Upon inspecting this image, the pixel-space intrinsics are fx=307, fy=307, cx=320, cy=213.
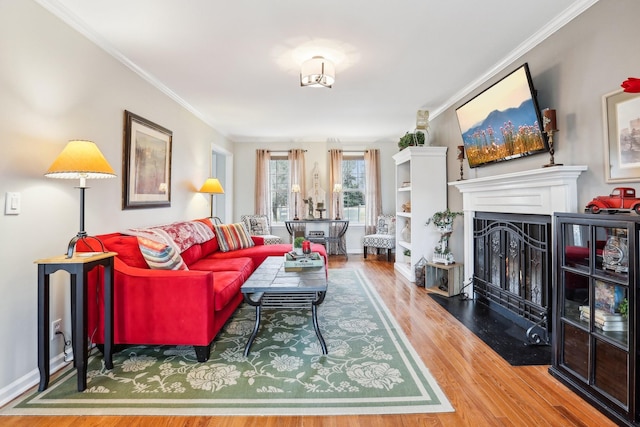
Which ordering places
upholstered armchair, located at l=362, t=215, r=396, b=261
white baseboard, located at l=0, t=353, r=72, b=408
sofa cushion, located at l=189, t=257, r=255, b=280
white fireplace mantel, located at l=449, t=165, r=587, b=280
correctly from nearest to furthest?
white baseboard, located at l=0, t=353, r=72, b=408, white fireplace mantel, located at l=449, t=165, r=587, b=280, sofa cushion, located at l=189, t=257, r=255, b=280, upholstered armchair, located at l=362, t=215, r=396, b=261

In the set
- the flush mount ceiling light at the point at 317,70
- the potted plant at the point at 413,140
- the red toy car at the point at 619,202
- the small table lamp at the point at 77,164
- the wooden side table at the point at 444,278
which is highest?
the flush mount ceiling light at the point at 317,70

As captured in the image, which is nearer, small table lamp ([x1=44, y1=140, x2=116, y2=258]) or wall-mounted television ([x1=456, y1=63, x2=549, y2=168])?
small table lamp ([x1=44, y1=140, x2=116, y2=258])

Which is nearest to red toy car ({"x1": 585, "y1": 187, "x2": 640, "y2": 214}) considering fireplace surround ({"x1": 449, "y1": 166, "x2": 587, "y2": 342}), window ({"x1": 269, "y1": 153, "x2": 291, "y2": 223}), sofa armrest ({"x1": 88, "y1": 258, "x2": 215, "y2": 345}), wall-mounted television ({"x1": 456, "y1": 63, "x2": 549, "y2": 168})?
fireplace surround ({"x1": 449, "y1": 166, "x2": 587, "y2": 342})

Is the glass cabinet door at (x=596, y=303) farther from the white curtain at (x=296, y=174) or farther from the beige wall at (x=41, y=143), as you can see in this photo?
the white curtain at (x=296, y=174)

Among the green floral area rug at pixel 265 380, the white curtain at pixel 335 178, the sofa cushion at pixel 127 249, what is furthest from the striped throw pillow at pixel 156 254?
the white curtain at pixel 335 178

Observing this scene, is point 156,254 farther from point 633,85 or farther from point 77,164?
point 633,85

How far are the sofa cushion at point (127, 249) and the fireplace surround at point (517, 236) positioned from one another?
324 centimetres

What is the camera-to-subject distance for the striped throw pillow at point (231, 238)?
423 cm

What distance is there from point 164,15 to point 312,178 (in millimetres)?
4707

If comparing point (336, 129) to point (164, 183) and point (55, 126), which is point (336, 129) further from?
point (55, 126)

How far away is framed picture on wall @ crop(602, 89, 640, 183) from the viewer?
1.83 meters

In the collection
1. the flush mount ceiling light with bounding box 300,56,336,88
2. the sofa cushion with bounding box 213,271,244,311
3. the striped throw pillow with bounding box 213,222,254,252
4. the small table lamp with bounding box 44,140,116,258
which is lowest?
the sofa cushion with bounding box 213,271,244,311

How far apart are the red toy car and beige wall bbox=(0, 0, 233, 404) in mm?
3538

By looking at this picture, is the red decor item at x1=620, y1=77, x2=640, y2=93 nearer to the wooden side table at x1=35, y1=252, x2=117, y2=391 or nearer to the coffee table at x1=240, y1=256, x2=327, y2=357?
the coffee table at x1=240, y1=256, x2=327, y2=357
